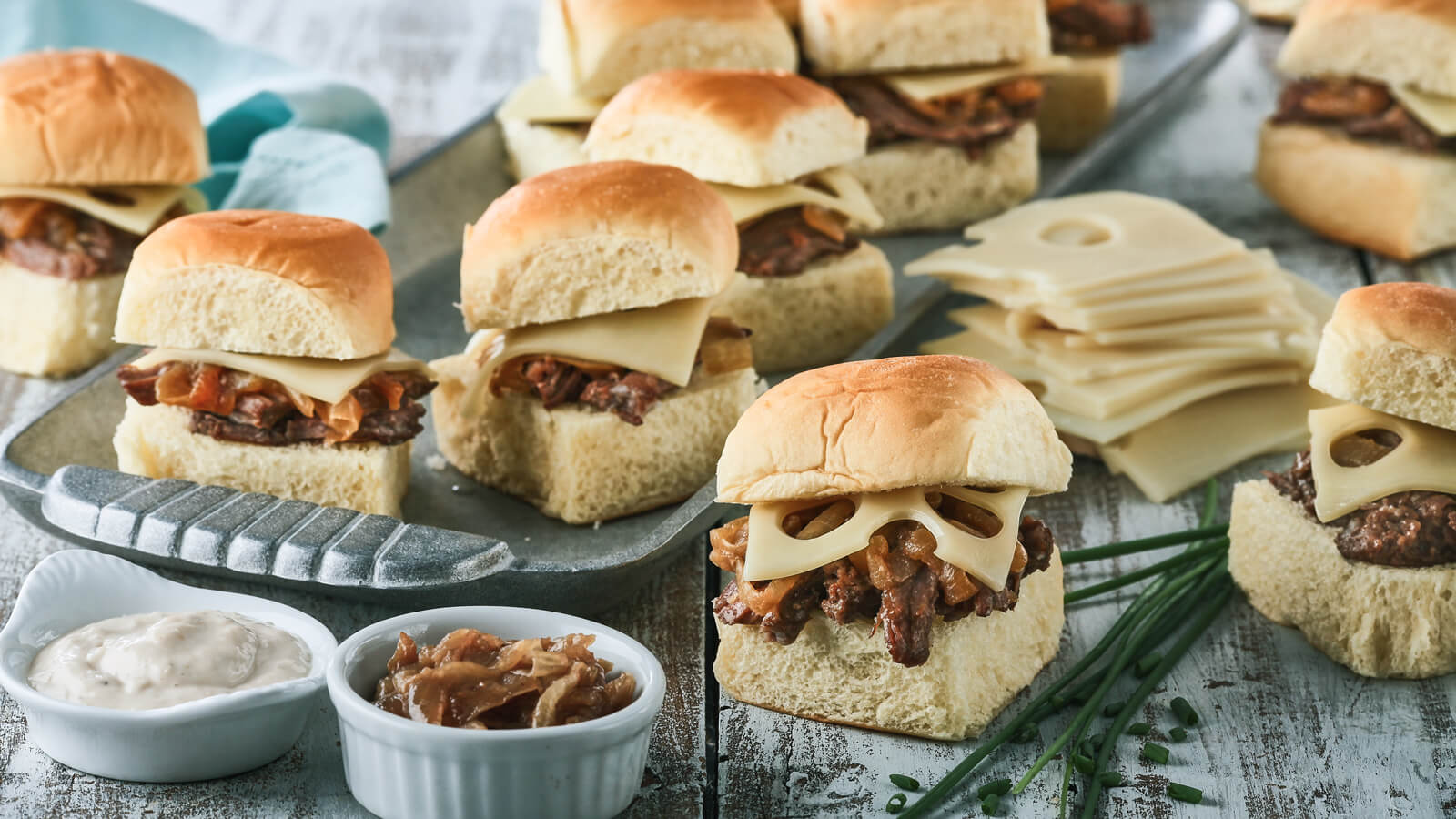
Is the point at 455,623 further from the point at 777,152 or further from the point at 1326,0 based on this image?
the point at 1326,0

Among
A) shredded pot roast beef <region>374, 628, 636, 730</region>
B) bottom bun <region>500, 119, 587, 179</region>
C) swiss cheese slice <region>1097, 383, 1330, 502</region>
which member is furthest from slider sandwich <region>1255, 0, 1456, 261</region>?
shredded pot roast beef <region>374, 628, 636, 730</region>

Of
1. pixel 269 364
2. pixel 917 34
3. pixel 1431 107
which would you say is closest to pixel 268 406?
pixel 269 364

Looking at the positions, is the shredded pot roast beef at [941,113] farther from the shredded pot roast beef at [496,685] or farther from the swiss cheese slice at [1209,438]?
the shredded pot roast beef at [496,685]

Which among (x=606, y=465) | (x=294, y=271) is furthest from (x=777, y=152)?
(x=294, y=271)

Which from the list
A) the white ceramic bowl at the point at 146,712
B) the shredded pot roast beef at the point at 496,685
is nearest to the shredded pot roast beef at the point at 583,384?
the white ceramic bowl at the point at 146,712

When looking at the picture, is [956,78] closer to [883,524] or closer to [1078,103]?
[1078,103]

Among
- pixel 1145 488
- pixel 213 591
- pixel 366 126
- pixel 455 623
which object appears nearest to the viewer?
pixel 455 623
